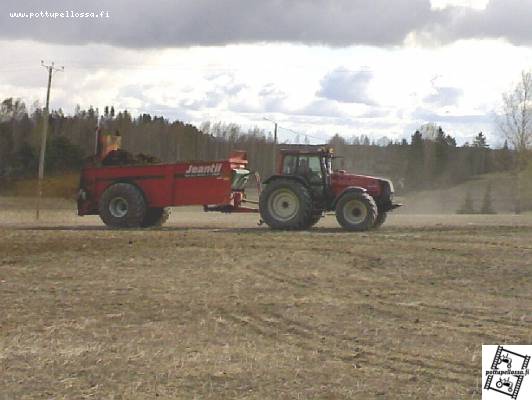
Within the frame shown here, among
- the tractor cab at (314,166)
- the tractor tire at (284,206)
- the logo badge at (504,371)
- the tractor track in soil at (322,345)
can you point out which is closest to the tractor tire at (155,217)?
the tractor tire at (284,206)

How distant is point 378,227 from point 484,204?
39.3 metres

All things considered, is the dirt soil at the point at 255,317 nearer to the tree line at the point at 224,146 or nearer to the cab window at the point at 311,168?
the cab window at the point at 311,168

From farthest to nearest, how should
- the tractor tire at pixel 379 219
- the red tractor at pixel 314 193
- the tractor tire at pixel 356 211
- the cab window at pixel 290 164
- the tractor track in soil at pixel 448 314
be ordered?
the tractor tire at pixel 379 219 → the cab window at pixel 290 164 → the red tractor at pixel 314 193 → the tractor tire at pixel 356 211 → the tractor track in soil at pixel 448 314

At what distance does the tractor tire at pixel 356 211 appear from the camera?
20.8 m

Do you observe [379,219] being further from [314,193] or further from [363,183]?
[314,193]

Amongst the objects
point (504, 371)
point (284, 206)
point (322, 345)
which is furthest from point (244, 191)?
point (504, 371)

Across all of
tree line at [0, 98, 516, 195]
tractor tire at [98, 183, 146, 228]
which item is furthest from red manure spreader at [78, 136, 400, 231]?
tree line at [0, 98, 516, 195]

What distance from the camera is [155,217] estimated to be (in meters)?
23.4

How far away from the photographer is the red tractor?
68.9 ft

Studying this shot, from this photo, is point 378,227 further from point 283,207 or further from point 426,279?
point 426,279

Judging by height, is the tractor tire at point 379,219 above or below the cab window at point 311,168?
below

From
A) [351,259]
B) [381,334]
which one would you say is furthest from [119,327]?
[351,259]

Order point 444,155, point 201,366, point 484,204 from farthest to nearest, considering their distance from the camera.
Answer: point 444,155
point 484,204
point 201,366

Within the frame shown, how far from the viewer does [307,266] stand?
47.4 feet
